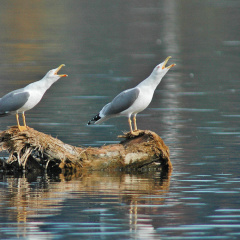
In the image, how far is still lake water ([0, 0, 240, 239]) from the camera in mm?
11883

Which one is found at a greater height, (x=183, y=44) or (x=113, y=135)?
(x=183, y=44)

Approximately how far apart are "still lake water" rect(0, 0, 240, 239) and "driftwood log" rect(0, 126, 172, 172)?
37cm

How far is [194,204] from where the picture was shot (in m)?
12.9

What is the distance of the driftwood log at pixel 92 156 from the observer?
622 inches

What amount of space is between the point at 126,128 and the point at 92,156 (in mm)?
5182

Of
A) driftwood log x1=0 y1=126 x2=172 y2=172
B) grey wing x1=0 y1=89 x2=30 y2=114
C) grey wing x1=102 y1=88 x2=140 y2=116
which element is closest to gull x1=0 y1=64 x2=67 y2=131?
grey wing x1=0 y1=89 x2=30 y2=114

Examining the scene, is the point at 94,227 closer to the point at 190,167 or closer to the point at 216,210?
the point at 216,210

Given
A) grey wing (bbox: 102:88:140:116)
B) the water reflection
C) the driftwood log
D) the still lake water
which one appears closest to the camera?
the water reflection

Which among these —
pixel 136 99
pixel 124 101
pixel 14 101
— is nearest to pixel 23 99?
pixel 14 101

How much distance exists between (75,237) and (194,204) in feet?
8.52

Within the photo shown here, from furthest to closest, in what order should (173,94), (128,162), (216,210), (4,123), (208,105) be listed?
(173,94) < (208,105) < (4,123) < (128,162) < (216,210)

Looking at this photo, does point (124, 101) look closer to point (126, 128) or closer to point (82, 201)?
point (82, 201)

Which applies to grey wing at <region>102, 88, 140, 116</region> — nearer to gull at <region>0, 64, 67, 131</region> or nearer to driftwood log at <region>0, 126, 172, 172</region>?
driftwood log at <region>0, 126, 172, 172</region>

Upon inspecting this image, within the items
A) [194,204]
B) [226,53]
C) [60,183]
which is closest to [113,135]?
[60,183]
